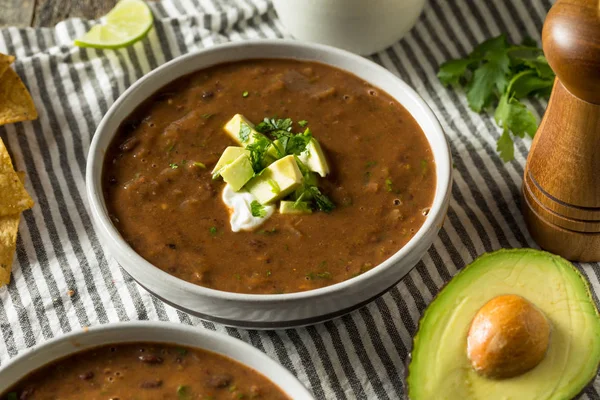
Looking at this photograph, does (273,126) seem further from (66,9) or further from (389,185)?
(66,9)

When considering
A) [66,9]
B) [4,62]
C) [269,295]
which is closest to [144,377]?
[269,295]

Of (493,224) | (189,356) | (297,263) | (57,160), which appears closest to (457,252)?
(493,224)

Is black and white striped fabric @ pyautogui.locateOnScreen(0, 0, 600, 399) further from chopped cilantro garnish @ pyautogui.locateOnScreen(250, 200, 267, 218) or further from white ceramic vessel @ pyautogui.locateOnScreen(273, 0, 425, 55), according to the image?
chopped cilantro garnish @ pyautogui.locateOnScreen(250, 200, 267, 218)

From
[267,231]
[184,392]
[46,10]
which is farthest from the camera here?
[46,10]

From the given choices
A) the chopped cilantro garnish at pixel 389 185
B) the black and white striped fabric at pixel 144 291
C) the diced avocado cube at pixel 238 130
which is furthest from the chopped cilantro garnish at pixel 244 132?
the black and white striped fabric at pixel 144 291

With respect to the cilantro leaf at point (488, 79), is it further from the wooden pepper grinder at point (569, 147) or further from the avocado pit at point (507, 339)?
the avocado pit at point (507, 339)
